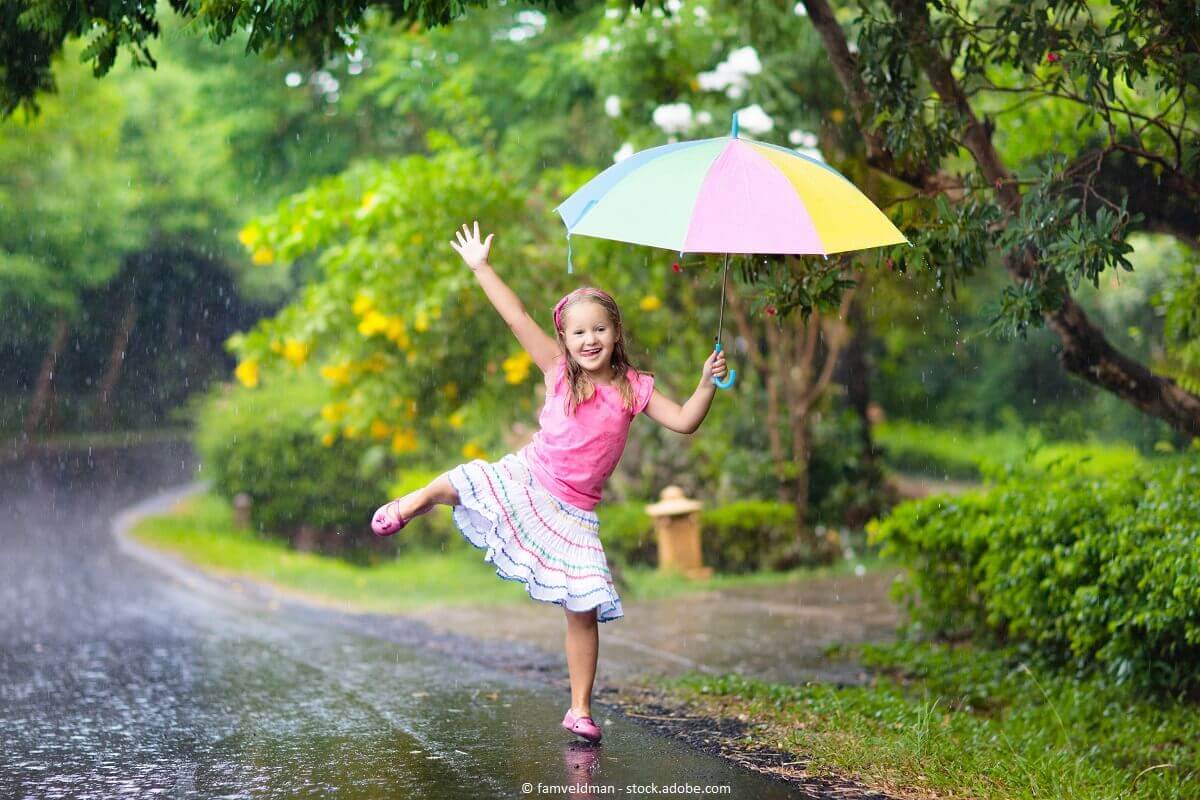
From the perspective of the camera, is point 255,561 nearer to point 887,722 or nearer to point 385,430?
point 385,430

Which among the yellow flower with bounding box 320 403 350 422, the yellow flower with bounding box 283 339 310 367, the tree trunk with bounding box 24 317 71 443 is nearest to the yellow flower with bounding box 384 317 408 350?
the yellow flower with bounding box 283 339 310 367

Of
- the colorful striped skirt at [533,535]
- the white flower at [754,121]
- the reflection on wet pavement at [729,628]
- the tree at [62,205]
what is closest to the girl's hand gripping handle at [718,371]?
the colorful striped skirt at [533,535]

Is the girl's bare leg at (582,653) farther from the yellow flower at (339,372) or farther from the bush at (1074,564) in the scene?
the yellow flower at (339,372)

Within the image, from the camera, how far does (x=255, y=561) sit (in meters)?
15.5

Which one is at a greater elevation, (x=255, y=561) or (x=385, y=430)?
(x=385, y=430)

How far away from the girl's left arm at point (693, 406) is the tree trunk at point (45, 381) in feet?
94.4

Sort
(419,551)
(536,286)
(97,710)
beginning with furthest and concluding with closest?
1. (419,551)
2. (536,286)
3. (97,710)

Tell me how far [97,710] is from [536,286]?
578 centimetres

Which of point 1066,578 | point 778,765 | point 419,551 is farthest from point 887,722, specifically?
point 419,551

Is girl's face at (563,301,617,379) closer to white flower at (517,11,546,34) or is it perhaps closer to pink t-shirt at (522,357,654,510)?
pink t-shirt at (522,357,654,510)

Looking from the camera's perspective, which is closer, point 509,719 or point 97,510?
point 509,719

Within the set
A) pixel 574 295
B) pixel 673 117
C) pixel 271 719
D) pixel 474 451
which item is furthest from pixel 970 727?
pixel 474 451

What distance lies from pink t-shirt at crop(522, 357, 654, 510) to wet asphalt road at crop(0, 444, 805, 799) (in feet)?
3.38

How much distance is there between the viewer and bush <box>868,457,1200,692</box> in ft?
20.2
